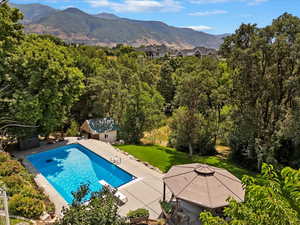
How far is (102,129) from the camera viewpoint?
69.6 ft

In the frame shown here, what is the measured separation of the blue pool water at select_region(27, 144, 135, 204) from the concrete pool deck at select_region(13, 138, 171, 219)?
0.48 meters

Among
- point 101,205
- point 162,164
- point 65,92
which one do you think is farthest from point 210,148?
point 101,205

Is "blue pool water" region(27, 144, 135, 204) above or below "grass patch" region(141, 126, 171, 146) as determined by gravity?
above

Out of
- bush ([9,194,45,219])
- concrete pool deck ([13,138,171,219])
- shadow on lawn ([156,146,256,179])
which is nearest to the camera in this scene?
bush ([9,194,45,219])

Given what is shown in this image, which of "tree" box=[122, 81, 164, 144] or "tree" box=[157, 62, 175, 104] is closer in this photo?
"tree" box=[122, 81, 164, 144]

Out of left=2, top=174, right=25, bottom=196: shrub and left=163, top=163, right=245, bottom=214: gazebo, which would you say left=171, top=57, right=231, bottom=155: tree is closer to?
left=163, top=163, right=245, bottom=214: gazebo

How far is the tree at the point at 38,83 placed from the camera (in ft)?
47.5

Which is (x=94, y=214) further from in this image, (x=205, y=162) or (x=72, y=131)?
(x=72, y=131)

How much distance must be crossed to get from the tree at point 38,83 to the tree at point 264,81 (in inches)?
480

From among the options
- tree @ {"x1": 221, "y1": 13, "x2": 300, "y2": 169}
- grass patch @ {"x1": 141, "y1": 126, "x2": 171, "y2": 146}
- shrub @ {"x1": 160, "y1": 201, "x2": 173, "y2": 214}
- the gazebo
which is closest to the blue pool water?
shrub @ {"x1": 160, "y1": 201, "x2": 173, "y2": 214}

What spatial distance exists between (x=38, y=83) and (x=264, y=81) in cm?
1539

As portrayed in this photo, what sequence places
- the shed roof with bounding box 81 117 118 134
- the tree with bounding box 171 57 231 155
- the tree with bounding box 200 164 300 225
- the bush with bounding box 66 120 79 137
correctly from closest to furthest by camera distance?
the tree with bounding box 200 164 300 225 → the tree with bounding box 171 57 231 155 → the shed roof with bounding box 81 117 118 134 → the bush with bounding box 66 120 79 137

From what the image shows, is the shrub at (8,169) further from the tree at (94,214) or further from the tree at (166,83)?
the tree at (166,83)

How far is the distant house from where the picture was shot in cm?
2094
